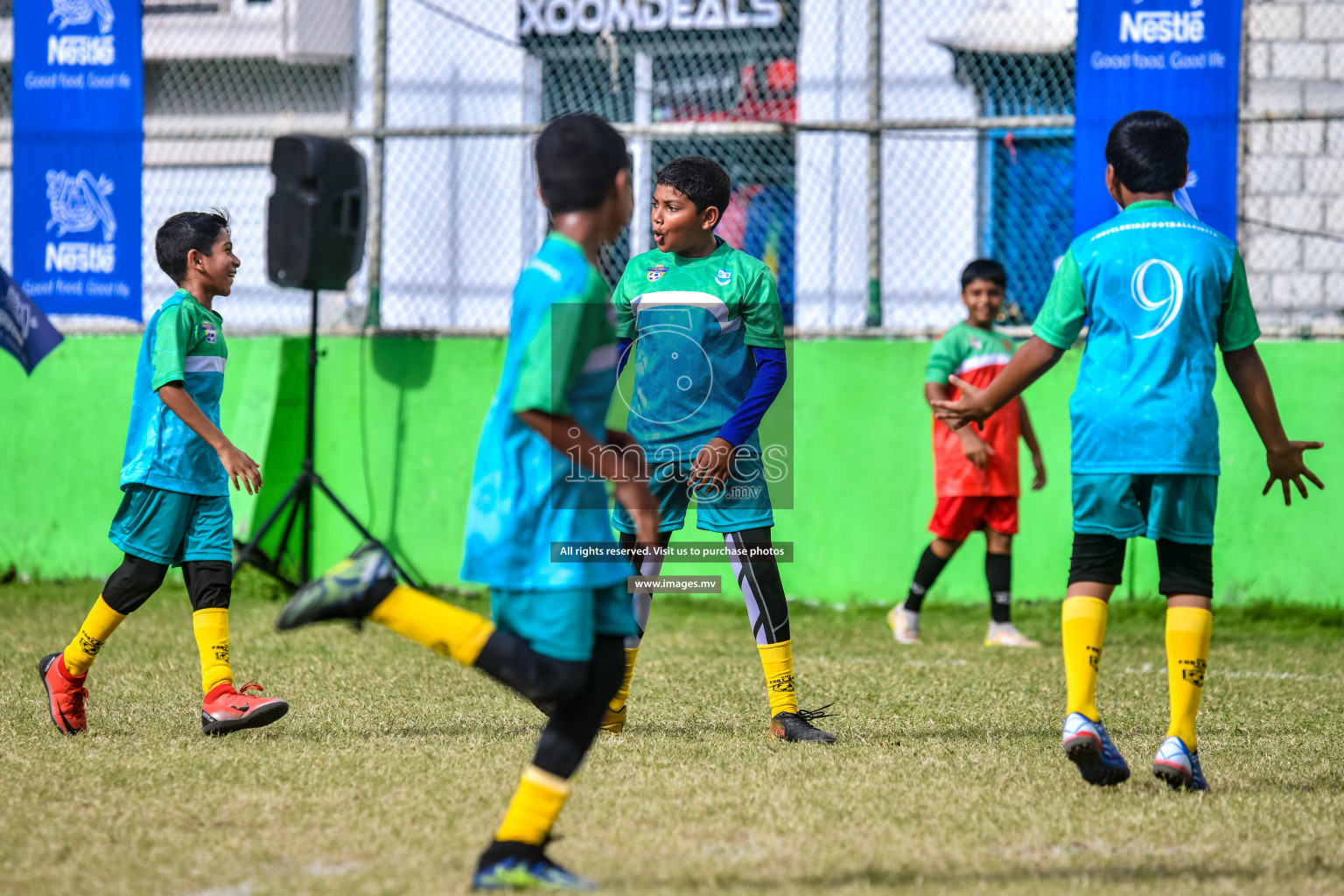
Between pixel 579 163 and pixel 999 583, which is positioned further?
pixel 999 583

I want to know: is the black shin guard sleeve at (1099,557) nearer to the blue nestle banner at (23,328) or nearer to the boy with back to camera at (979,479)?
the boy with back to camera at (979,479)

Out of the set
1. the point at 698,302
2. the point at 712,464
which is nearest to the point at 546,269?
the point at 712,464

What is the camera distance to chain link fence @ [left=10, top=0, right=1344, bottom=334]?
32.2 ft

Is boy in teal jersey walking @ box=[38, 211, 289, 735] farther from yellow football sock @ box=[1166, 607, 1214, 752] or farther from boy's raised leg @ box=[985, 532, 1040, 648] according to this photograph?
boy's raised leg @ box=[985, 532, 1040, 648]

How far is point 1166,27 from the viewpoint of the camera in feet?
27.2

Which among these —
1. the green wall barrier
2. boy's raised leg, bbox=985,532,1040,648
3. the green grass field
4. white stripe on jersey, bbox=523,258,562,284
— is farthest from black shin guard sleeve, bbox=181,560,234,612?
boy's raised leg, bbox=985,532,1040,648

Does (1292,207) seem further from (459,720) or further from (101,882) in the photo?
(101,882)

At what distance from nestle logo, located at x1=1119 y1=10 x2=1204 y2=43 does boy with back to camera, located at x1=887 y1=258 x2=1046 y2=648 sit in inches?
73.4

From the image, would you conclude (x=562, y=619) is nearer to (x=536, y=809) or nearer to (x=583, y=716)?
(x=583, y=716)

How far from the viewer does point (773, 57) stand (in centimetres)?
1164

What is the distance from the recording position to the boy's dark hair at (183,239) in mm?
4953

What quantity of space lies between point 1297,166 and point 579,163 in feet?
26.4

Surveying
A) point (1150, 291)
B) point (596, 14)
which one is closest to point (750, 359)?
point (1150, 291)

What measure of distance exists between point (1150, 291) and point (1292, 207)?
6564 millimetres
